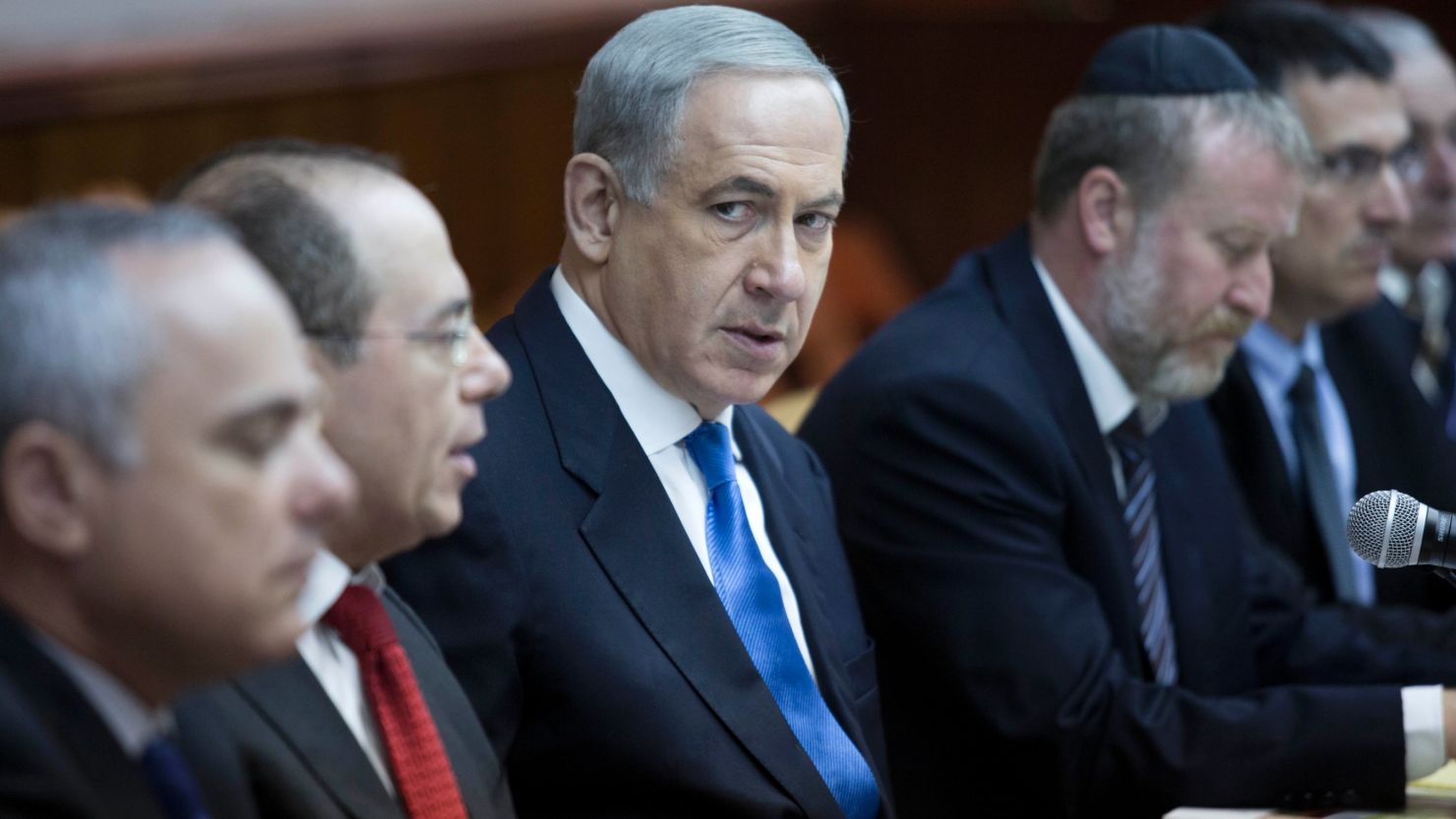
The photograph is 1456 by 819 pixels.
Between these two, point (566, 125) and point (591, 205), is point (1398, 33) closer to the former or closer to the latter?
point (566, 125)

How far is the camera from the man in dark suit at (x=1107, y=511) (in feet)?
7.21

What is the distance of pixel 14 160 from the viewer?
341cm

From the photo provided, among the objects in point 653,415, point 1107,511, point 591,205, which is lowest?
point 1107,511

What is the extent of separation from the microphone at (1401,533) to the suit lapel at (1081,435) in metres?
0.62

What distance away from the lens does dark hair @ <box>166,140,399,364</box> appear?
4.52 feet

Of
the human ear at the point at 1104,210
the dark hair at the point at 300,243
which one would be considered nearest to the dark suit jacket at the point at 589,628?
the dark hair at the point at 300,243

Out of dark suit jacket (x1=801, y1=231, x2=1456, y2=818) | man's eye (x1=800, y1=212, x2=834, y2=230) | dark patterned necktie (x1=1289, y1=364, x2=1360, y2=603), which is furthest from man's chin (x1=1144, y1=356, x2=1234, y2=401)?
man's eye (x1=800, y1=212, x2=834, y2=230)

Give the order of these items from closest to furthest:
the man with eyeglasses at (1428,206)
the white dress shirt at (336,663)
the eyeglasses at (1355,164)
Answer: the white dress shirt at (336,663) → the eyeglasses at (1355,164) → the man with eyeglasses at (1428,206)

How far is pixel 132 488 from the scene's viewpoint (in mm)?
1028

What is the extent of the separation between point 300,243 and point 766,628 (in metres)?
0.79

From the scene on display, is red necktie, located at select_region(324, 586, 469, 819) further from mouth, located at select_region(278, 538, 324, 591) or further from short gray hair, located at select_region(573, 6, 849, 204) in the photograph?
short gray hair, located at select_region(573, 6, 849, 204)

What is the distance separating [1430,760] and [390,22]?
3.09m

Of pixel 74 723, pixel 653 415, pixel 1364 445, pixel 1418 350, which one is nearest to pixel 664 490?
pixel 653 415

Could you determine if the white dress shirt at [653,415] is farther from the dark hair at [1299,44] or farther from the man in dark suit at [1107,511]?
the dark hair at [1299,44]
